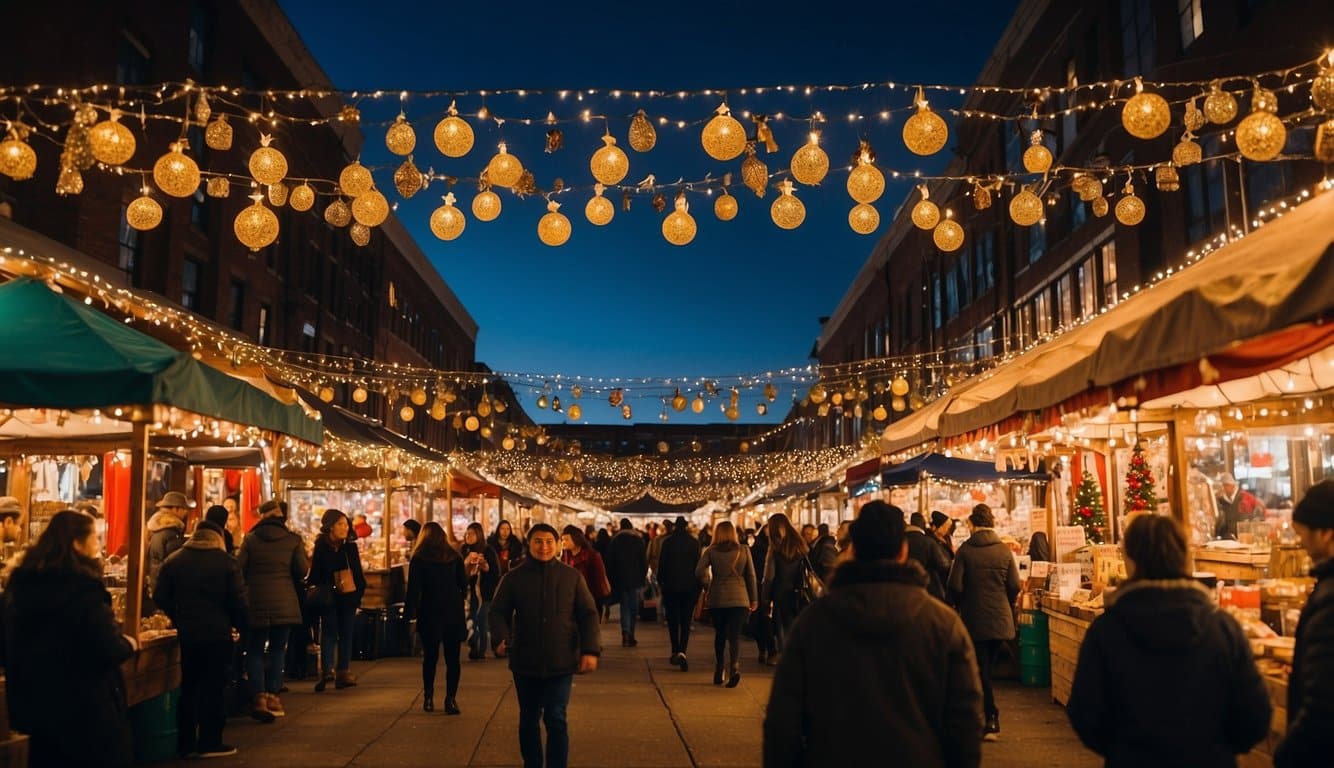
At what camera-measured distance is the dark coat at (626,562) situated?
18797 millimetres

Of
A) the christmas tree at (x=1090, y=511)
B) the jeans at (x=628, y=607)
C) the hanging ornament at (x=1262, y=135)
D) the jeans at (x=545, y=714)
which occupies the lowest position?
the jeans at (x=628, y=607)

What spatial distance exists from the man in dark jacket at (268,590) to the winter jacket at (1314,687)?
28.9ft

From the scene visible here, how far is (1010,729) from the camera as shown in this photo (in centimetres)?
998

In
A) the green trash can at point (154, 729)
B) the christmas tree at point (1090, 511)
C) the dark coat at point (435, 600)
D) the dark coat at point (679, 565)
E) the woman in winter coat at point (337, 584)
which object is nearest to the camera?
the green trash can at point (154, 729)

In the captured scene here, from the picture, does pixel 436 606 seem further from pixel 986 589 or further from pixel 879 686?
pixel 879 686

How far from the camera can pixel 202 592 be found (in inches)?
346

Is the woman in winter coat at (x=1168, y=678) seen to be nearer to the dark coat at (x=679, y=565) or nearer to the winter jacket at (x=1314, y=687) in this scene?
the winter jacket at (x=1314, y=687)

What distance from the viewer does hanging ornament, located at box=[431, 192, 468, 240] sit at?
11.0 m

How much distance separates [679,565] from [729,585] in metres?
2.40

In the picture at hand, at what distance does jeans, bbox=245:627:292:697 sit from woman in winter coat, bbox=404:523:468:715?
4.38ft

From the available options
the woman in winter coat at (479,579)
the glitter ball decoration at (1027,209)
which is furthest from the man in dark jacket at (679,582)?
the glitter ball decoration at (1027,209)

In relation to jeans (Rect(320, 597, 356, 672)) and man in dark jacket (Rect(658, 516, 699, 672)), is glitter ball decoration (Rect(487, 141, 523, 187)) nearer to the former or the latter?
jeans (Rect(320, 597, 356, 672))

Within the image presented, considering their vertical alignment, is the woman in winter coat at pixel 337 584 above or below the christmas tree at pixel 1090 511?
below

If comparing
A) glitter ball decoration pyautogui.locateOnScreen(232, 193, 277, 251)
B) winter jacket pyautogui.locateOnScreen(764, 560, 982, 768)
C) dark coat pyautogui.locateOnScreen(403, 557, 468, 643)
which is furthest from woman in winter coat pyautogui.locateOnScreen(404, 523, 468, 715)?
winter jacket pyautogui.locateOnScreen(764, 560, 982, 768)
